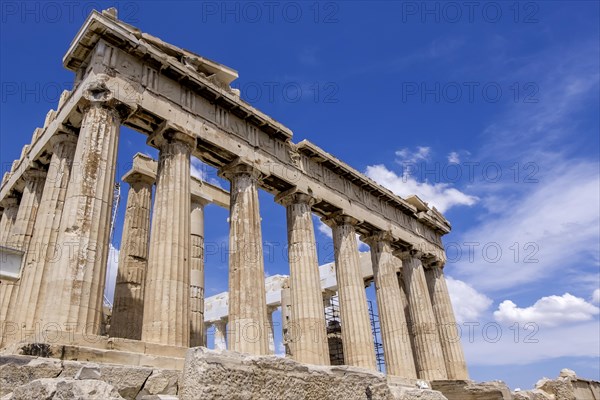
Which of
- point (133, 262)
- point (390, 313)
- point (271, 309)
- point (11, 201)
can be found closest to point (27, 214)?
point (11, 201)

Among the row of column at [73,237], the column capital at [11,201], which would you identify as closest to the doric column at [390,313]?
the row of column at [73,237]

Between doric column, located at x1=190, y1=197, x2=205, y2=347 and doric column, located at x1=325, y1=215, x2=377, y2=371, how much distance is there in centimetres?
571

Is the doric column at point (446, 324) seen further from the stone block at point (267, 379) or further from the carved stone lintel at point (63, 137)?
the stone block at point (267, 379)

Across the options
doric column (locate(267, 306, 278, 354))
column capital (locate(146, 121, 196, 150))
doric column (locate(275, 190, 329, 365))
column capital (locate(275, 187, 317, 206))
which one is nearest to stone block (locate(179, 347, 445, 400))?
column capital (locate(146, 121, 196, 150))

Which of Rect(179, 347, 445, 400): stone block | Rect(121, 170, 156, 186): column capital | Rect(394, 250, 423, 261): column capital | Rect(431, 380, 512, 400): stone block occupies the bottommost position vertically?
Rect(179, 347, 445, 400): stone block

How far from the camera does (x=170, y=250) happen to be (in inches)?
497

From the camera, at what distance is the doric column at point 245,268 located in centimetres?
1381

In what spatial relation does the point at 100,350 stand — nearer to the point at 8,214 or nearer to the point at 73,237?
the point at 73,237

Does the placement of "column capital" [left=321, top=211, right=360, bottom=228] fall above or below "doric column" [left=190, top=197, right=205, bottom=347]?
above

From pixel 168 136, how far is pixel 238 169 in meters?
2.84

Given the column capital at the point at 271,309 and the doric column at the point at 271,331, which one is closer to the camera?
the doric column at the point at 271,331

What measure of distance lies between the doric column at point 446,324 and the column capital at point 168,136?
56.6ft

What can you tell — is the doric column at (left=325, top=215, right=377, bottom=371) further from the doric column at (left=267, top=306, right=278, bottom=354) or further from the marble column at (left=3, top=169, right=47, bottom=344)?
the marble column at (left=3, top=169, right=47, bottom=344)

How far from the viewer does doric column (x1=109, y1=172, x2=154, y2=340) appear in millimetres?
14516
